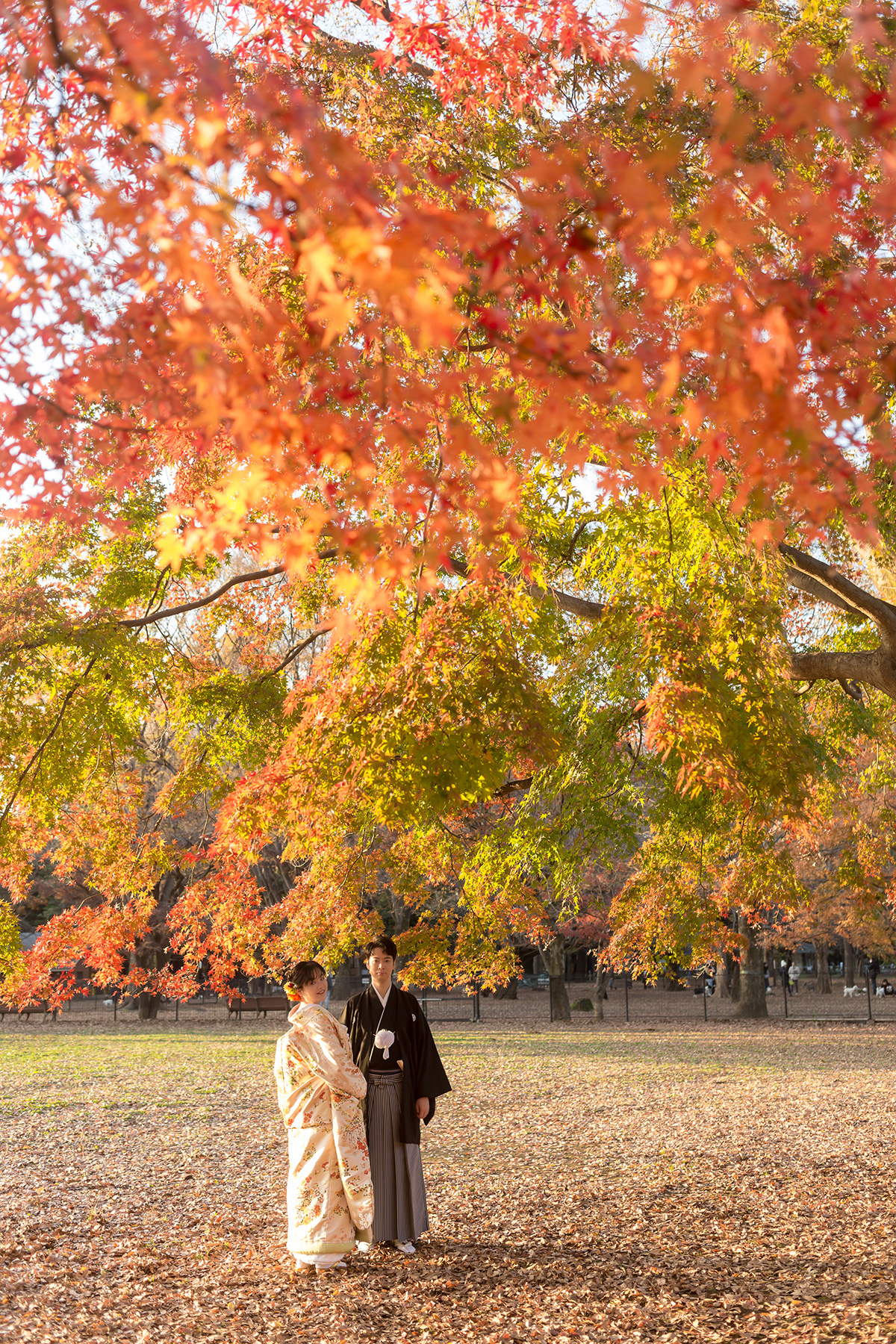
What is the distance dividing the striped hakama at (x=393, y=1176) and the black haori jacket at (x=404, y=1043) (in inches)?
3.4

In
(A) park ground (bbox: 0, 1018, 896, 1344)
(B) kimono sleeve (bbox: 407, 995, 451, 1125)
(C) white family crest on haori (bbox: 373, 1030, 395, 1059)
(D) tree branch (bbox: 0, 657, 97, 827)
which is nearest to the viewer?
(A) park ground (bbox: 0, 1018, 896, 1344)

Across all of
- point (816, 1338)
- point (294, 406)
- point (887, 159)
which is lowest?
point (816, 1338)

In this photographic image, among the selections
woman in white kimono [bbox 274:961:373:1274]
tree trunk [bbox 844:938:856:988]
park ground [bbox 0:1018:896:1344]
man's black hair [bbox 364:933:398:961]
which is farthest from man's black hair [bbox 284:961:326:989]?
tree trunk [bbox 844:938:856:988]

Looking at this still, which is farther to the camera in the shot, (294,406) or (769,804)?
(769,804)

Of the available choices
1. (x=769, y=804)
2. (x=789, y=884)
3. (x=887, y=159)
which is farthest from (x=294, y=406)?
(x=789, y=884)

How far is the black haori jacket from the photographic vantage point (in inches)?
248

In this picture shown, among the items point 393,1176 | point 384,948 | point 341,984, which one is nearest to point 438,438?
A: point 384,948

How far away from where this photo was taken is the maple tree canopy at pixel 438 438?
8.09 ft

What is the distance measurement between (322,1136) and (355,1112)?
233 millimetres

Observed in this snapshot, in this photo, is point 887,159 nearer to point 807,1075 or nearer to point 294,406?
point 294,406

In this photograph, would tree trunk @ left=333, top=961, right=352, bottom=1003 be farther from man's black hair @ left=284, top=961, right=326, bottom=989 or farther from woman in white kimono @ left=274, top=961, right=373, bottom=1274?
man's black hair @ left=284, top=961, right=326, bottom=989

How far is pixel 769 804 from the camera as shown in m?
7.73

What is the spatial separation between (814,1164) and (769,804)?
3.75 m

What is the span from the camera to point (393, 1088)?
6.27 metres
